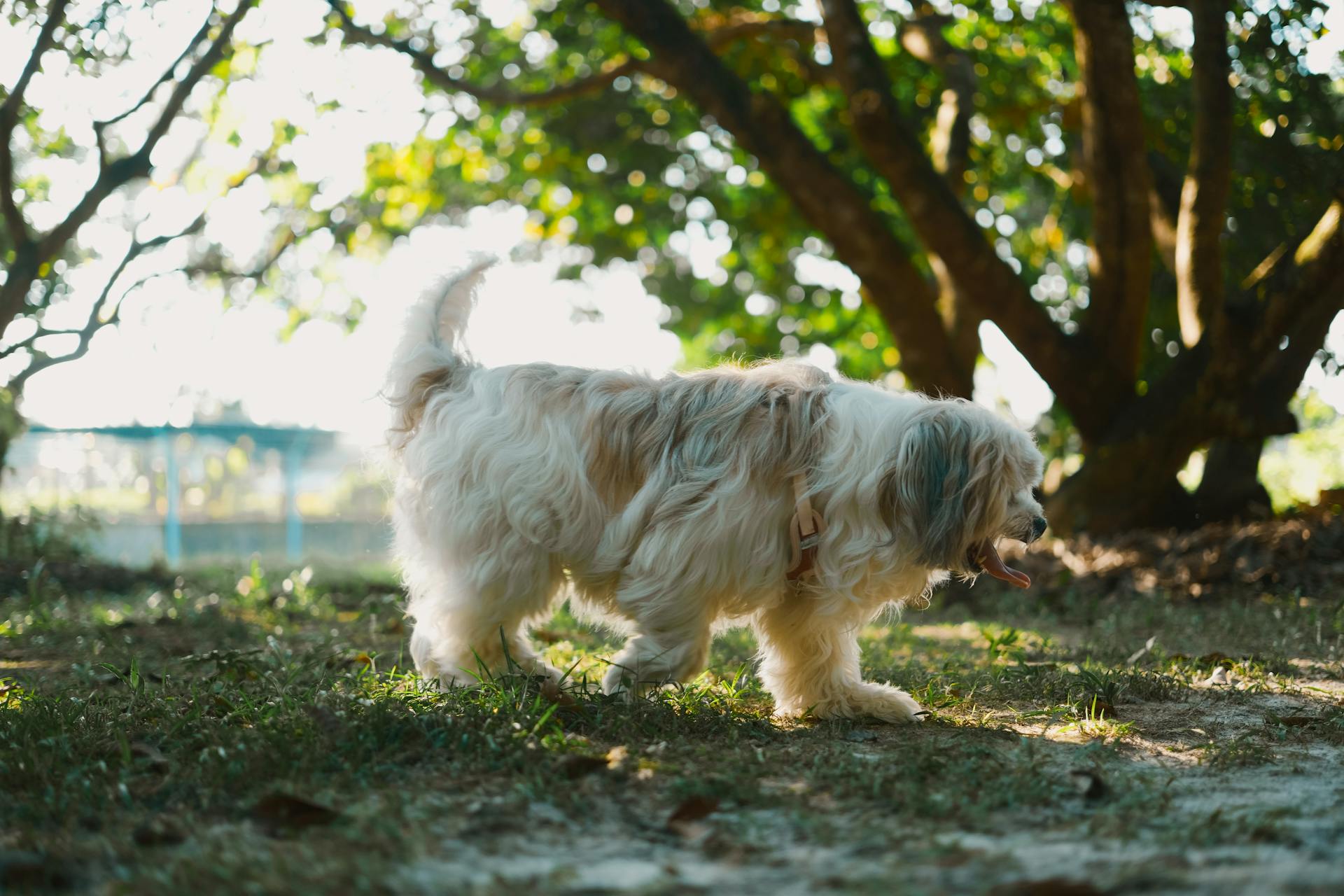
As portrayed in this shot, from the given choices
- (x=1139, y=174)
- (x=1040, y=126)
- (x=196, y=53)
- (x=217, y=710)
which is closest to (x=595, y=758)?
(x=217, y=710)

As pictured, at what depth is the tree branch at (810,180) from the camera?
8.34 metres

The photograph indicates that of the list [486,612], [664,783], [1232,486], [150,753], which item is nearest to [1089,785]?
[664,783]

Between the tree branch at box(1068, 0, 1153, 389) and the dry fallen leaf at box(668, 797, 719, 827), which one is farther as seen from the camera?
the tree branch at box(1068, 0, 1153, 389)

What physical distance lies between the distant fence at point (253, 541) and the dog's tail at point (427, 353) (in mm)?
11802

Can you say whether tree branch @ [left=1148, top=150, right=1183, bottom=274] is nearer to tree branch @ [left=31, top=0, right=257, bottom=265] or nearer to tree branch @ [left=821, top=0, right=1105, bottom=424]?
tree branch @ [left=821, top=0, right=1105, bottom=424]

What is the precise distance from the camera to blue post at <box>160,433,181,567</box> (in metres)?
17.4

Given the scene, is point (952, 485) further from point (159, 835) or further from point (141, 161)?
point (141, 161)

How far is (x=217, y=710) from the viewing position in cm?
355

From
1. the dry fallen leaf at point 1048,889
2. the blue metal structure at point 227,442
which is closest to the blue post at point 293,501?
the blue metal structure at point 227,442

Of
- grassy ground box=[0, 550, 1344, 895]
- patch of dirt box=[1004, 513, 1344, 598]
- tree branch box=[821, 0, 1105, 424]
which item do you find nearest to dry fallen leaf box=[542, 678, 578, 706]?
grassy ground box=[0, 550, 1344, 895]

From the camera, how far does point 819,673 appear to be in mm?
3979

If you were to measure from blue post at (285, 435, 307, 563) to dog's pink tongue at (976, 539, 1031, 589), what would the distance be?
16.1 m

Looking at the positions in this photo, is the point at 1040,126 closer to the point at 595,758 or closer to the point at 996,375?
the point at 996,375

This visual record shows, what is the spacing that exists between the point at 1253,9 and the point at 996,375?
9.70 m
